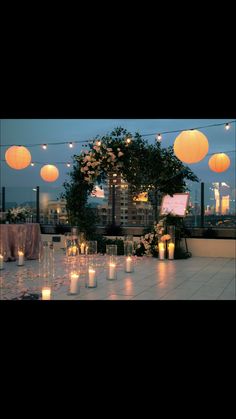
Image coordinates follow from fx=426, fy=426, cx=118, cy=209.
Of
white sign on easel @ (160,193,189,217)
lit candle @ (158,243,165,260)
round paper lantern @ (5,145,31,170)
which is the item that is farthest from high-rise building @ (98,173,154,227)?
round paper lantern @ (5,145,31,170)

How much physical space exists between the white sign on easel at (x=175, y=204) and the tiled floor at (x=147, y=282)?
1.12 meters

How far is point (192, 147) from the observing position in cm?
595

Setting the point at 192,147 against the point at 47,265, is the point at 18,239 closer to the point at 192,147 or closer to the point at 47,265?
the point at 47,265

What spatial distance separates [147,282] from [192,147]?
1996 millimetres

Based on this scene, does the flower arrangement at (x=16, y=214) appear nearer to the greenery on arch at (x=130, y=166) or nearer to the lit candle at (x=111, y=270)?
the greenery on arch at (x=130, y=166)

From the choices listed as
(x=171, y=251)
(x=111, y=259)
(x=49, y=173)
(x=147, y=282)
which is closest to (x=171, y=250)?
(x=171, y=251)

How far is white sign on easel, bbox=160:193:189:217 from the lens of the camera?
29.2 ft

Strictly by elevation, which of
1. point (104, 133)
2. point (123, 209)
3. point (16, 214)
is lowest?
point (16, 214)

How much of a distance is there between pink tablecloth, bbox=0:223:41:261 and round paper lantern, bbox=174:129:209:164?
3797mm

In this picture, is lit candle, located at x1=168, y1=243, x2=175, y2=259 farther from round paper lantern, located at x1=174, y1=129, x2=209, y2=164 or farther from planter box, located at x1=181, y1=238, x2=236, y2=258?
round paper lantern, located at x1=174, y1=129, x2=209, y2=164

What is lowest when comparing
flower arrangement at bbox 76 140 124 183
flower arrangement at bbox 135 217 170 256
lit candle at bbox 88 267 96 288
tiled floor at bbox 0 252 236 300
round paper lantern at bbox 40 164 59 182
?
tiled floor at bbox 0 252 236 300

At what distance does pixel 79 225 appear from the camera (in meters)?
9.48
